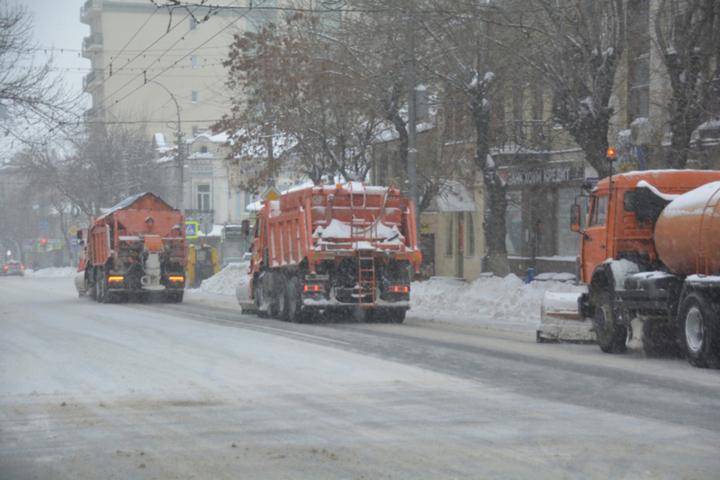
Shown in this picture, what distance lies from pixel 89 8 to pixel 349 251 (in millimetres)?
77589

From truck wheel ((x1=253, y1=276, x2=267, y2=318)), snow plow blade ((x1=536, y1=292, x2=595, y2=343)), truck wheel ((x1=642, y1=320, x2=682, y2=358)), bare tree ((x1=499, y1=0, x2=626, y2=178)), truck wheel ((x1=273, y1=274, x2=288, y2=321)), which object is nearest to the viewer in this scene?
truck wheel ((x1=642, y1=320, x2=682, y2=358))

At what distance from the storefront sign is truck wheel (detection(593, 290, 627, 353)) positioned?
17481 millimetres

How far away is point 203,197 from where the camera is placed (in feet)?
257

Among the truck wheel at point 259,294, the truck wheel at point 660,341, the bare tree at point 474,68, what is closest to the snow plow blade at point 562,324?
the truck wheel at point 660,341

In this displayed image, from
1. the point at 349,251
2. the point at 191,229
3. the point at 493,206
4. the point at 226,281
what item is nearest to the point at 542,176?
the point at 493,206

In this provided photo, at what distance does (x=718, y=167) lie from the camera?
24.8 metres

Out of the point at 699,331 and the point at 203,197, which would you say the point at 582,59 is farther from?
the point at 203,197

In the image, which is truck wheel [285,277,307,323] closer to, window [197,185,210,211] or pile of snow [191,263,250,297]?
pile of snow [191,263,250,297]

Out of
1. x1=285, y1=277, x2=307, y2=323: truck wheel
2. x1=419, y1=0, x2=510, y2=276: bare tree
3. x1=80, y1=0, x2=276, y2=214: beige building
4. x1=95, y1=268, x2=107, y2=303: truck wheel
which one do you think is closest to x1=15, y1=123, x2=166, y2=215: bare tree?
x1=80, y1=0, x2=276, y2=214: beige building

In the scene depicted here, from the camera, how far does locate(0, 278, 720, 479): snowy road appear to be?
22.3 feet

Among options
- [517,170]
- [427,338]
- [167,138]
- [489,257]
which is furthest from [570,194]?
[167,138]

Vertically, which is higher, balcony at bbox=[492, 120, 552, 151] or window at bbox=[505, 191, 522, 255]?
balcony at bbox=[492, 120, 552, 151]

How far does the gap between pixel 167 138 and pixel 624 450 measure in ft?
275

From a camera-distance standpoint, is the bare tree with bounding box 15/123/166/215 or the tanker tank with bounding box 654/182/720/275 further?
the bare tree with bounding box 15/123/166/215
